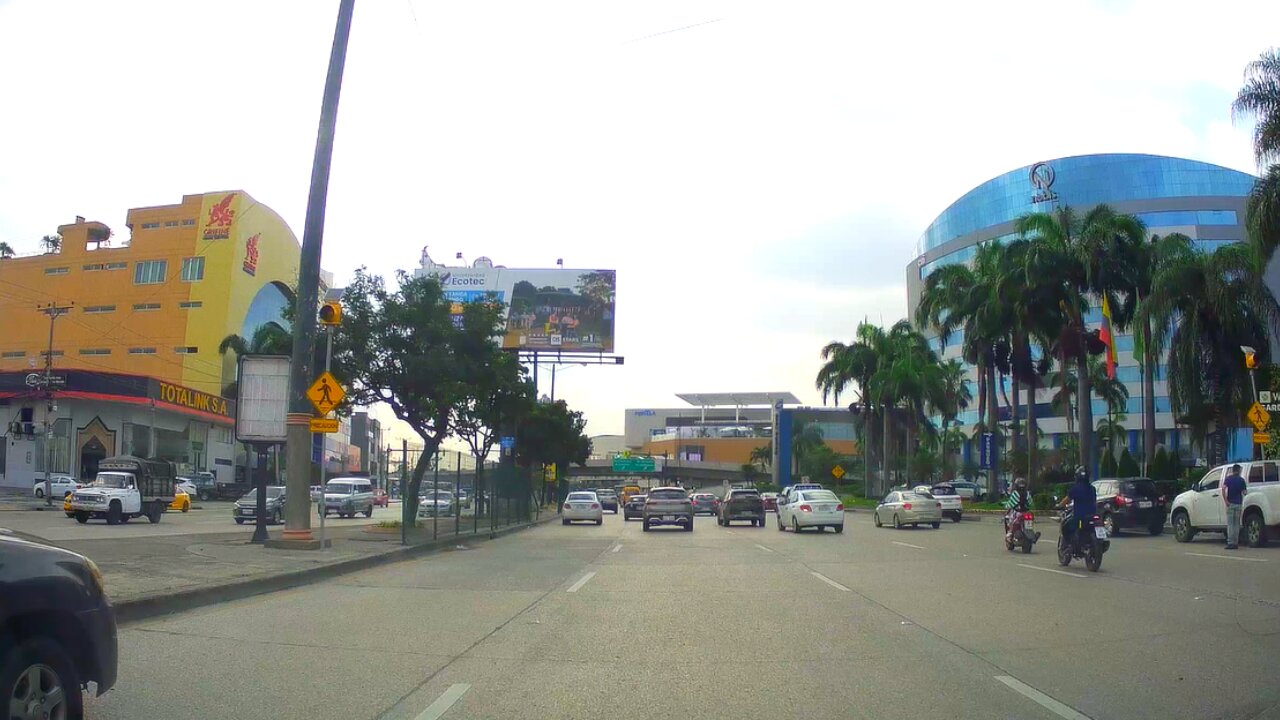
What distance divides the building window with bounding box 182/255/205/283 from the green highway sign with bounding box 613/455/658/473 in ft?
145

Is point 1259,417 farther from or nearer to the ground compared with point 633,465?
farther from the ground

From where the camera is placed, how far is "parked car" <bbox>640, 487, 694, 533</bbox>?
1422 inches

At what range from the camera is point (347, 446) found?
141m

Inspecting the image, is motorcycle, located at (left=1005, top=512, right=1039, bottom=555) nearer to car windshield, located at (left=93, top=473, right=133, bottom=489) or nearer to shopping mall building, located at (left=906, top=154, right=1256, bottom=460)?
car windshield, located at (left=93, top=473, right=133, bottom=489)

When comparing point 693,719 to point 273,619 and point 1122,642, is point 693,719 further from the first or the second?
point 273,619

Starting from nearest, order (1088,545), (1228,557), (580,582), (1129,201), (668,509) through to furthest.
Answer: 1. (580,582)
2. (1088,545)
3. (1228,557)
4. (668,509)
5. (1129,201)

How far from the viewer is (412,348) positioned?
2892cm

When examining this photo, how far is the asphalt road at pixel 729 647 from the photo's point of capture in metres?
7.54

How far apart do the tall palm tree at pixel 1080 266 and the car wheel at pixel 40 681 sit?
42.2 meters

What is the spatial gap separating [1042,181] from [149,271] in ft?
243

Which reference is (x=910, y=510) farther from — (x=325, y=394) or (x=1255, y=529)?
(x=325, y=394)

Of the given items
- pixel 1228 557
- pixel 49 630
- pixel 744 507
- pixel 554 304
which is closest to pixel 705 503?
pixel 554 304

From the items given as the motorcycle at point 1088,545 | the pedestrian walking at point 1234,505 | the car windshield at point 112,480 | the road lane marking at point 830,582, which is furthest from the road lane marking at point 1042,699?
the car windshield at point 112,480

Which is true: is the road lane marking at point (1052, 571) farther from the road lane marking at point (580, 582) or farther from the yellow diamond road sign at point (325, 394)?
the yellow diamond road sign at point (325, 394)
